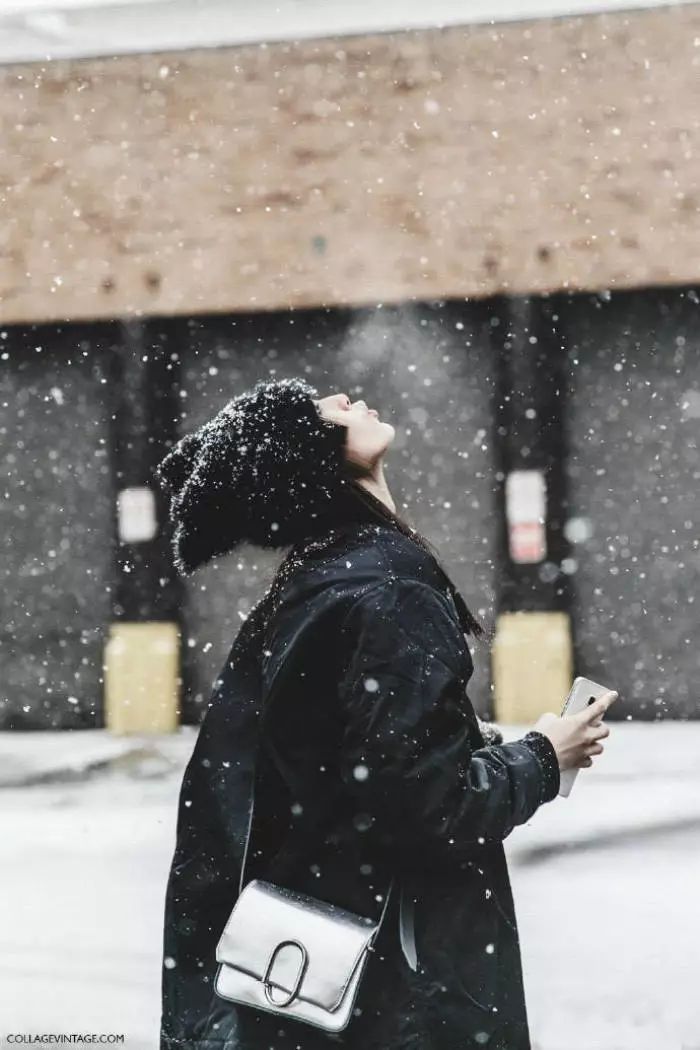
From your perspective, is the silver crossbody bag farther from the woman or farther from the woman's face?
the woman's face

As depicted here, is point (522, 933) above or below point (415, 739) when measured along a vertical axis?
below

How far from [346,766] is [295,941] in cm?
30

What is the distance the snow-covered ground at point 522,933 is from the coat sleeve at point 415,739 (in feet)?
6.37

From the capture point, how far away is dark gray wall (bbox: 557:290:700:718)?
6.98m

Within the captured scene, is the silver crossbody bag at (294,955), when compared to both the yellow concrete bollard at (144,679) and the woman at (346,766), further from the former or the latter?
the yellow concrete bollard at (144,679)

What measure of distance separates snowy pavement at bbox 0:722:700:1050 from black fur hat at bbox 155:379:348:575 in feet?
7.15

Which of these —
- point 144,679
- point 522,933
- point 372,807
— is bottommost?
point 522,933

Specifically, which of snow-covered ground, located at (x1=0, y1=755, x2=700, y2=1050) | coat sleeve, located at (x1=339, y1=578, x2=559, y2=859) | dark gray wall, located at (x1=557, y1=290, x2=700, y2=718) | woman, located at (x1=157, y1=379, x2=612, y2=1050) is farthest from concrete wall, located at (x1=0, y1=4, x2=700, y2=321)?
coat sleeve, located at (x1=339, y1=578, x2=559, y2=859)

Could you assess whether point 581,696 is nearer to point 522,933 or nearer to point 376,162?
point 522,933

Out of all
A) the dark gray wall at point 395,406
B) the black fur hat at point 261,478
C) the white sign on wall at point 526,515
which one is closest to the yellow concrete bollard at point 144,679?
the dark gray wall at point 395,406

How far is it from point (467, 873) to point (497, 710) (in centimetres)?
517

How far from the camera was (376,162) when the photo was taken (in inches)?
253

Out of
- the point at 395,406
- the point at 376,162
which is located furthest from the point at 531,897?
the point at 376,162

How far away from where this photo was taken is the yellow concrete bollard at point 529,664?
6.62 metres
